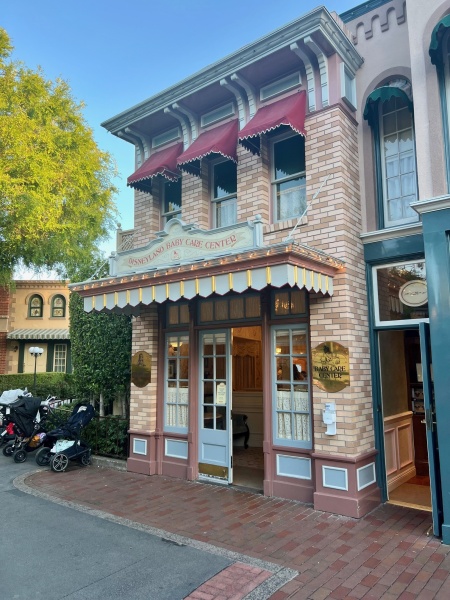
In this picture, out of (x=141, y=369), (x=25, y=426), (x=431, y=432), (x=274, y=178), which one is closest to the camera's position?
(x=431, y=432)

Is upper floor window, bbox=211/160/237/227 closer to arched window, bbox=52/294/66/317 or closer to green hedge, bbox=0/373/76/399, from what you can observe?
green hedge, bbox=0/373/76/399

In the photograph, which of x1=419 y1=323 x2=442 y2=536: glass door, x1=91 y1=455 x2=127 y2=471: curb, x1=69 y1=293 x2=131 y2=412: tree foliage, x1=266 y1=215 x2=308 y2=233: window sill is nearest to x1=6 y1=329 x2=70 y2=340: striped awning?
x1=69 y1=293 x2=131 y2=412: tree foliage

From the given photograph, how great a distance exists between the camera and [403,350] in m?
8.11

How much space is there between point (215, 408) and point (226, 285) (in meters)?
2.83

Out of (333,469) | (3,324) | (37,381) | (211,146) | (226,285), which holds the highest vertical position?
(211,146)

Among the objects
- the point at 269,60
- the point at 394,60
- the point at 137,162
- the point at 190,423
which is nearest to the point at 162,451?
the point at 190,423

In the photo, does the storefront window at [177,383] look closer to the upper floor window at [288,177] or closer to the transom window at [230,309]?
the transom window at [230,309]

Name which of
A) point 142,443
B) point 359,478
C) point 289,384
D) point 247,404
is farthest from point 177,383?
point 359,478

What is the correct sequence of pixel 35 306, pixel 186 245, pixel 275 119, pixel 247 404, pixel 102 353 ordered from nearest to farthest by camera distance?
pixel 275 119
pixel 186 245
pixel 102 353
pixel 247 404
pixel 35 306

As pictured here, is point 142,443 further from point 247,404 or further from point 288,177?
point 288,177

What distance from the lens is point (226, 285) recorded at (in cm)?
584

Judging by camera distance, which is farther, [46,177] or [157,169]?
[46,177]

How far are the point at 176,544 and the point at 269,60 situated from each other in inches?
284

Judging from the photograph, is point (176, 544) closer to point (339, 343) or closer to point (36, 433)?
point (339, 343)
